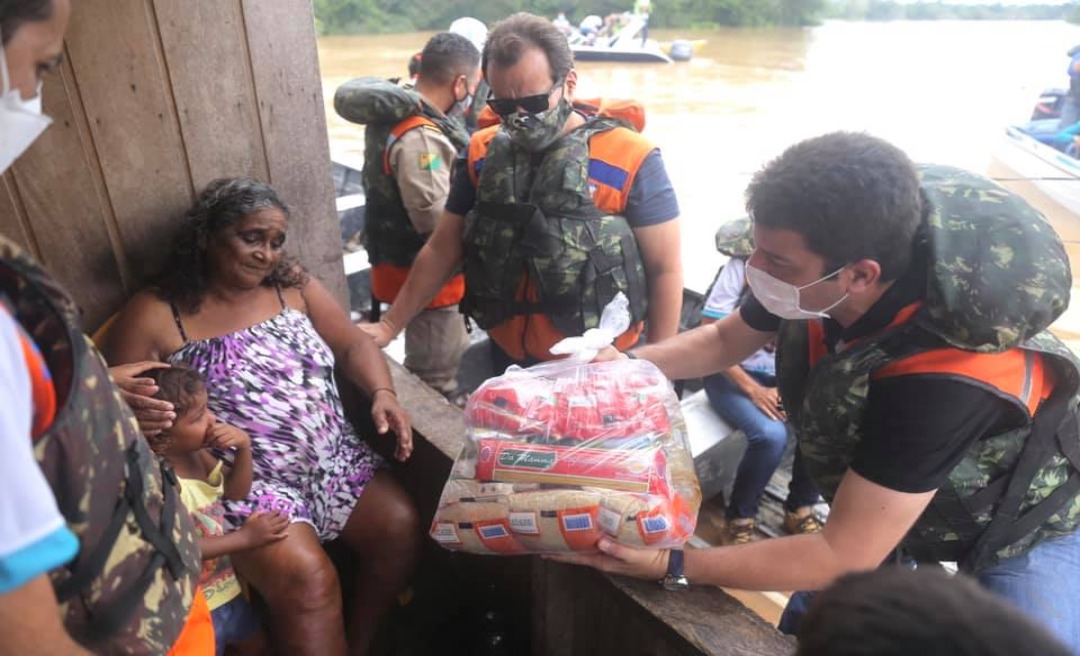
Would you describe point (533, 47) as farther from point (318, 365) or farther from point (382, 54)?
point (382, 54)

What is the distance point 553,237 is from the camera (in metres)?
2.19

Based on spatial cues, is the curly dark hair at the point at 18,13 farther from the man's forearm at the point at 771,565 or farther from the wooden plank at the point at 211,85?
the man's forearm at the point at 771,565

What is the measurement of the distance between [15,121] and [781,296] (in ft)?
4.55

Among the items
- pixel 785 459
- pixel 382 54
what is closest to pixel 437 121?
pixel 785 459

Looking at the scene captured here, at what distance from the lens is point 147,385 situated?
5.08 feet

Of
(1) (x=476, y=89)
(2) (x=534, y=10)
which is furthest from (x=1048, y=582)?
(2) (x=534, y=10)

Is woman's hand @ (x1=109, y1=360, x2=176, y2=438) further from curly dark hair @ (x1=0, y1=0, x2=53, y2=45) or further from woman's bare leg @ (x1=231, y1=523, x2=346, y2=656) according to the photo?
curly dark hair @ (x1=0, y1=0, x2=53, y2=45)

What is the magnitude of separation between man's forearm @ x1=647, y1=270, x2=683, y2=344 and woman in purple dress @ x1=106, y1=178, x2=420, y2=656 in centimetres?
98

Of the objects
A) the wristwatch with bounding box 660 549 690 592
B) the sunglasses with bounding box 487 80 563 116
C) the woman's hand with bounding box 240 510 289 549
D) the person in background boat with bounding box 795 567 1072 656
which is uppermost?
the sunglasses with bounding box 487 80 563 116

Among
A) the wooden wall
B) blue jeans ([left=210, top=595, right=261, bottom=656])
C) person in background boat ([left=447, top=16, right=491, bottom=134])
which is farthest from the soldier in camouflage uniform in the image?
blue jeans ([left=210, top=595, right=261, bottom=656])

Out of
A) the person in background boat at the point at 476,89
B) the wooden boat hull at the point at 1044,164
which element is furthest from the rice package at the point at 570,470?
the wooden boat hull at the point at 1044,164

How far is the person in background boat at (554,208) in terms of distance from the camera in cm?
212

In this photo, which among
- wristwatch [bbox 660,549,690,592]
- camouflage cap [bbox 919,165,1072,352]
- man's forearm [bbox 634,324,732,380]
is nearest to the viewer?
camouflage cap [bbox 919,165,1072,352]

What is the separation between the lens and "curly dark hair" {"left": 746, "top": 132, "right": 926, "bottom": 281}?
48.8 inches
